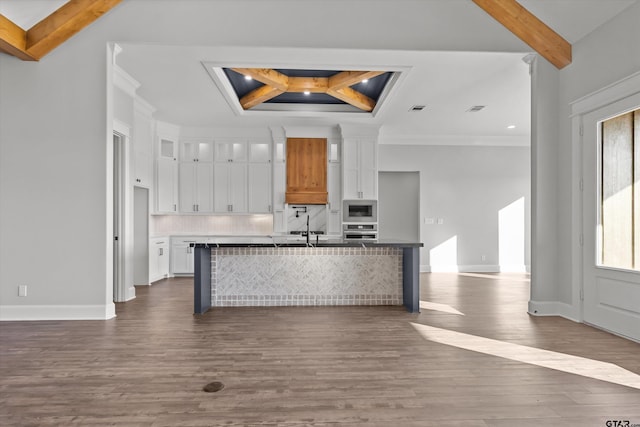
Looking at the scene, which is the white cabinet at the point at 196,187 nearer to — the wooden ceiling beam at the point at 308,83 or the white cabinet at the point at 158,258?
the white cabinet at the point at 158,258

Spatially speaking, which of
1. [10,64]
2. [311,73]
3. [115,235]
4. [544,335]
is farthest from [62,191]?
[544,335]

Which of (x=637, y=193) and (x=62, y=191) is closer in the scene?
(x=637, y=193)

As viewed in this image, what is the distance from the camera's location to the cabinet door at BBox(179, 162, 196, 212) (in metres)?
7.67

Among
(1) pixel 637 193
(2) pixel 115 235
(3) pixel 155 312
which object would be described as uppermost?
(1) pixel 637 193

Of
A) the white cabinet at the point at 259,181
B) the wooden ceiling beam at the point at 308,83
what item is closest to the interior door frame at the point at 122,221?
the wooden ceiling beam at the point at 308,83

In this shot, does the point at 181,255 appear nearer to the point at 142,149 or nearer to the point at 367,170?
the point at 142,149

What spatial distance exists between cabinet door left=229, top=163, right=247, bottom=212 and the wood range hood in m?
0.95

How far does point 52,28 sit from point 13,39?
1.25 feet

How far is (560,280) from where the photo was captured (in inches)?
171

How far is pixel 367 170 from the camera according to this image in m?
7.66

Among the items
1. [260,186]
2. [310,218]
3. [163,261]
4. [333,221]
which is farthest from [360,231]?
[163,261]

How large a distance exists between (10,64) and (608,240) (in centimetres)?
673

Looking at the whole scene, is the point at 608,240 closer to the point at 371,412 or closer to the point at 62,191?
the point at 371,412

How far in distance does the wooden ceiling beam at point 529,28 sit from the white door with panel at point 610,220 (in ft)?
2.75
